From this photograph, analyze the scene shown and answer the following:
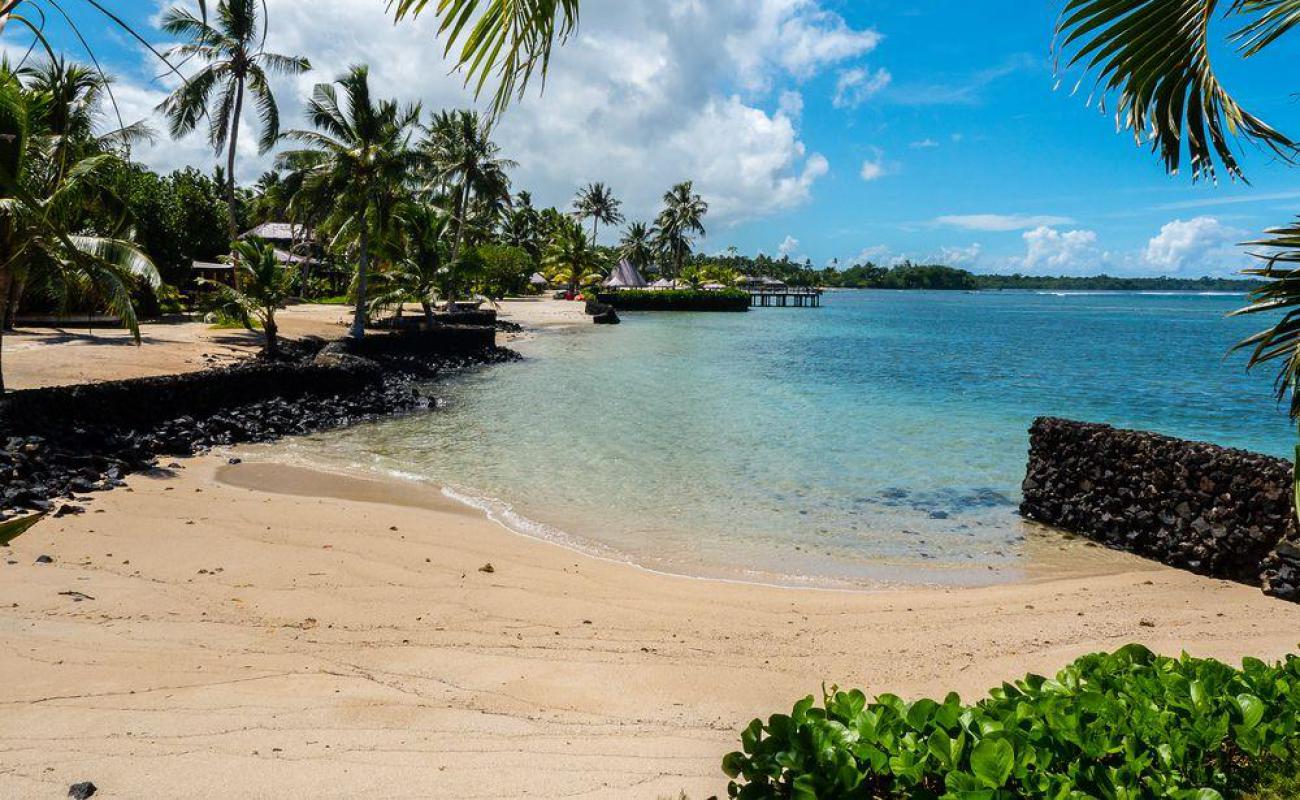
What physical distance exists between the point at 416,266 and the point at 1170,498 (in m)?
27.3

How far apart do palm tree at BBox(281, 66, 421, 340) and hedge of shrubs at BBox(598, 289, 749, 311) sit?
4296 centimetres

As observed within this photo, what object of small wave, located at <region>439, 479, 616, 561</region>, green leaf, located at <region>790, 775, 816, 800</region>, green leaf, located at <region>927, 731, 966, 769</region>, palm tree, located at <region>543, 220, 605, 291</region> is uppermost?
palm tree, located at <region>543, 220, 605, 291</region>

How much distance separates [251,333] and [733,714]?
26.0 m

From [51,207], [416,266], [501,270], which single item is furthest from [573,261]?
[51,207]

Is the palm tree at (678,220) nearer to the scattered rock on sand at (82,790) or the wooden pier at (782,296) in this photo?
the wooden pier at (782,296)

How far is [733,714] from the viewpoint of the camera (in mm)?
4965

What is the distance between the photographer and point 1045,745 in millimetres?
2646

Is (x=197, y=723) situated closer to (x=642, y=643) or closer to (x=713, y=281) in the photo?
(x=642, y=643)

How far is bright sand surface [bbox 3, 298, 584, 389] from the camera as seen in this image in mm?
16188

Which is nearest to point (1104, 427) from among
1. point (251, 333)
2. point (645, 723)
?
point (645, 723)

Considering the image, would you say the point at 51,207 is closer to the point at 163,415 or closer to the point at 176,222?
the point at 163,415

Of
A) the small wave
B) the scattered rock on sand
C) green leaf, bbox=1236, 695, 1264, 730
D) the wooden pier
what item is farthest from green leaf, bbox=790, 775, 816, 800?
the wooden pier

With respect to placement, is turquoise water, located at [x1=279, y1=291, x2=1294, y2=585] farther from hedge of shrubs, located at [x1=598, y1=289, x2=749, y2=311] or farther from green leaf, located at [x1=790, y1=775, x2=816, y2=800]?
hedge of shrubs, located at [x1=598, y1=289, x2=749, y2=311]

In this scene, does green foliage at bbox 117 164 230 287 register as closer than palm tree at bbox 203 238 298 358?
No
